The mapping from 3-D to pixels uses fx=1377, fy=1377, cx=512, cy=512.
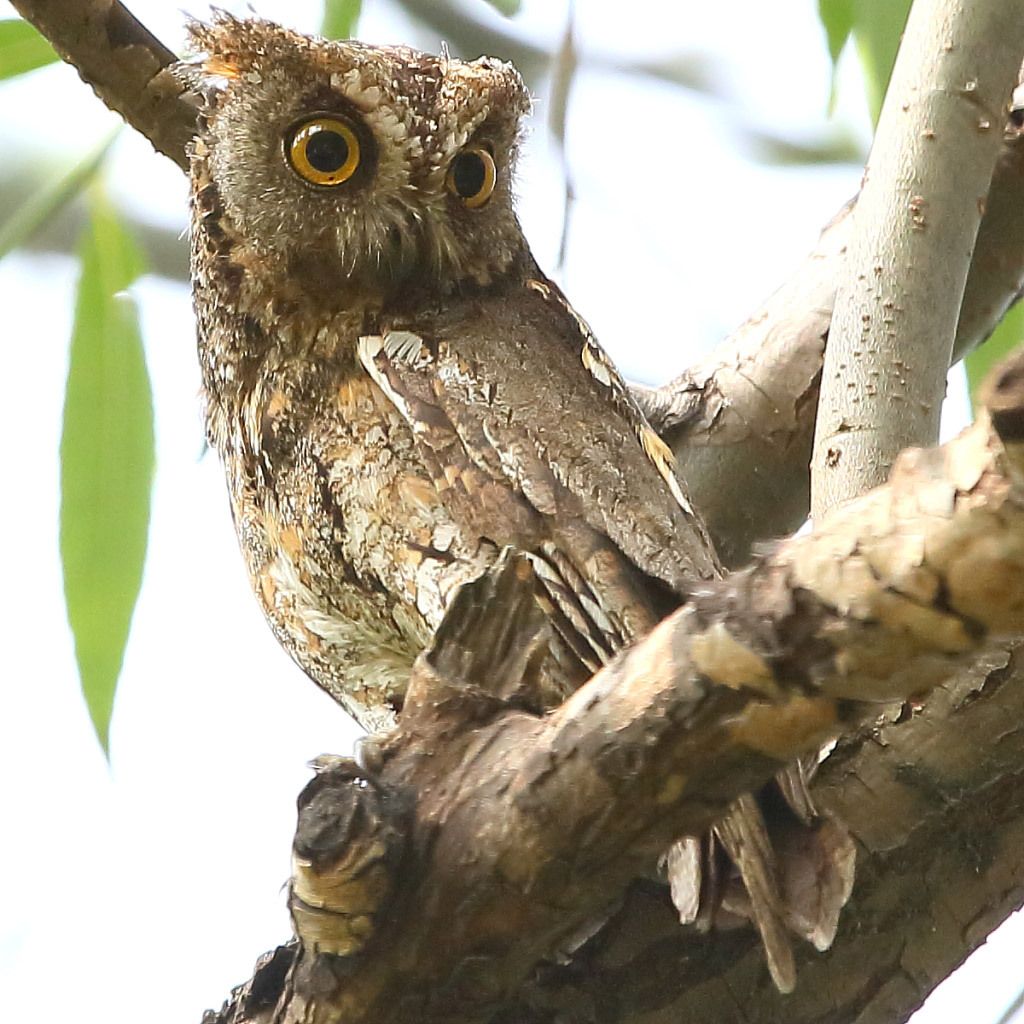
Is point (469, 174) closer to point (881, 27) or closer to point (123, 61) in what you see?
point (123, 61)

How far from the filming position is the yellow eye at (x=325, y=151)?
6.89ft

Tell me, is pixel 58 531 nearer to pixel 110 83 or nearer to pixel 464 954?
pixel 110 83

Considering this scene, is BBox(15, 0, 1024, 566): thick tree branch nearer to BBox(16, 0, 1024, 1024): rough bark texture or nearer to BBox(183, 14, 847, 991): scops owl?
BBox(183, 14, 847, 991): scops owl

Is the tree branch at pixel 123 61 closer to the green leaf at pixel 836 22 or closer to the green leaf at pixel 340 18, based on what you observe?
the green leaf at pixel 340 18

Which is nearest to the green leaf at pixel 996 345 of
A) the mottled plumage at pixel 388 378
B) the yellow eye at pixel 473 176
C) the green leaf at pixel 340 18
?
the mottled plumage at pixel 388 378

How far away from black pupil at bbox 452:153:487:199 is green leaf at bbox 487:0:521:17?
83 cm

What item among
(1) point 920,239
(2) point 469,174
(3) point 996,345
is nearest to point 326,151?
(2) point 469,174

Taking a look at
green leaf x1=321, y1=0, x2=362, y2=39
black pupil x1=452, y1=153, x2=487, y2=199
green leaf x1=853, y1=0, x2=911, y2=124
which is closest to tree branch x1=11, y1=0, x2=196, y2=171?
black pupil x1=452, y1=153, x2=487, y2=199

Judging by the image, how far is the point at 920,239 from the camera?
200 cm

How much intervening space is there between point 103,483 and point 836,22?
5.49ft

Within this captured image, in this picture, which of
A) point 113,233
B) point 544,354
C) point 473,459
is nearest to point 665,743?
point 473,459

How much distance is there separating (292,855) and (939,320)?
1.27 metres

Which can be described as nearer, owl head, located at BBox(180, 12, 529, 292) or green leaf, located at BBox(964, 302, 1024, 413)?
owl head, located at BBox(180, 12, 529, 292)

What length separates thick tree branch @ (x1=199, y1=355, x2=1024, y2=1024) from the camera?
33.4 inches
